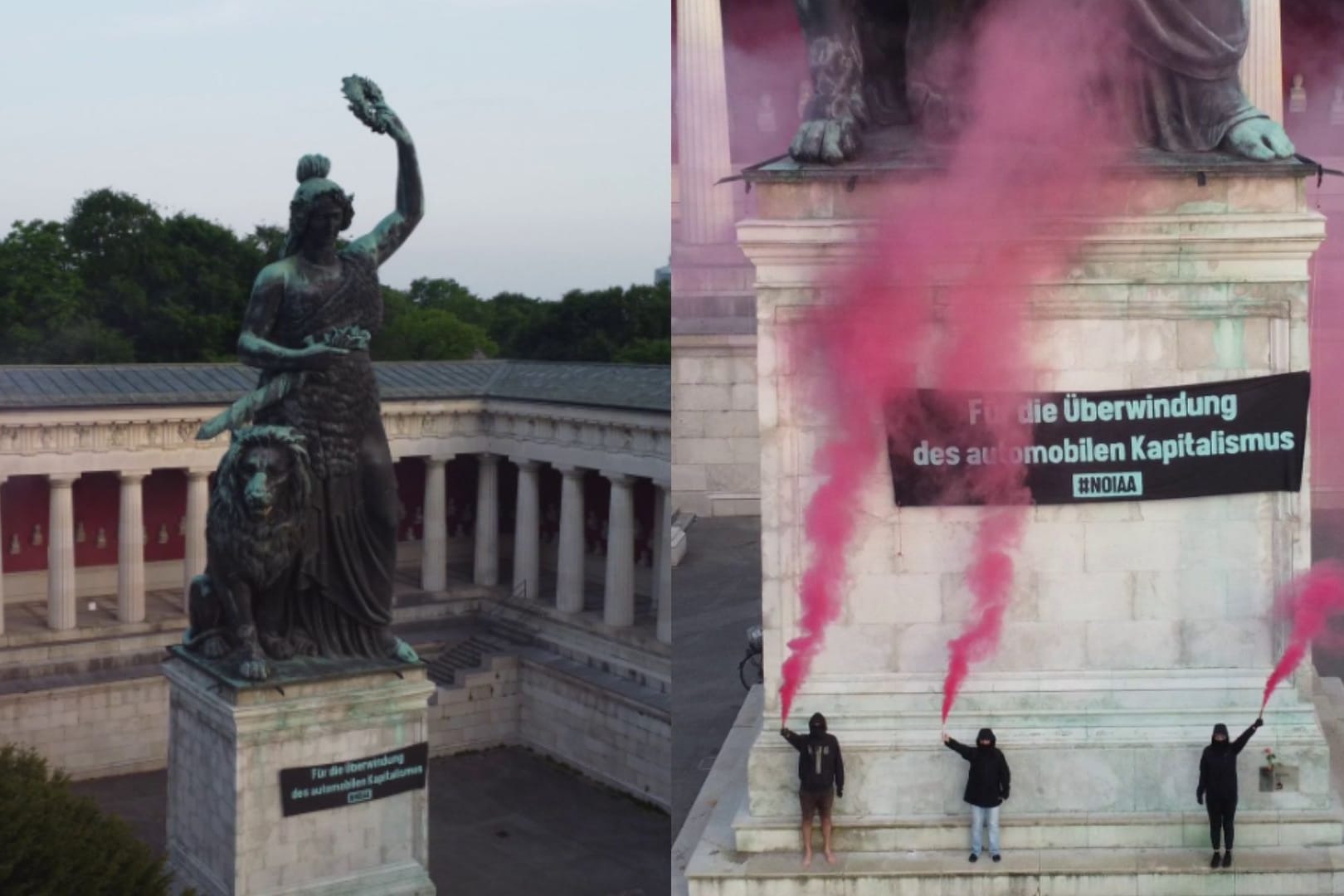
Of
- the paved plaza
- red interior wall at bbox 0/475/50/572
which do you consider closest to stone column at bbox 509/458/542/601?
red interior wall at bbox 0/475/50/572

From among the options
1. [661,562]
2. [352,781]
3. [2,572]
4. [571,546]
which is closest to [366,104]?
[352,781]

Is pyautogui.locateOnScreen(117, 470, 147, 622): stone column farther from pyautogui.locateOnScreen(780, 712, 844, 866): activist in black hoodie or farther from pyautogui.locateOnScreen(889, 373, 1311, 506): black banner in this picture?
pyautogui.locateOnScreen(889, 373, 1311, 506): black banner

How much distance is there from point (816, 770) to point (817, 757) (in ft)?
0.32

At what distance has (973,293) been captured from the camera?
1387 cm

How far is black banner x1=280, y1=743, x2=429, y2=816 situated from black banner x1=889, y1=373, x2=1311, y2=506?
7243 millimetres

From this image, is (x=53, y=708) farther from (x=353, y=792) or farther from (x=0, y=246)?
(x=0, y=246)

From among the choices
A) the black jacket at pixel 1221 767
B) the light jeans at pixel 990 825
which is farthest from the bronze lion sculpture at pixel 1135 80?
the light jeans at pixel 990 825

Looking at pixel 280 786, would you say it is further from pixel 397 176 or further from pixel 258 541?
pixel 397 176

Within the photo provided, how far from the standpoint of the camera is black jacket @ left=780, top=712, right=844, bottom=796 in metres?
13.7

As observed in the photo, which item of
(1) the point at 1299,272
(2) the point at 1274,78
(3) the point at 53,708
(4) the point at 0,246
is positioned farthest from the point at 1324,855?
(4) the point at 0,246

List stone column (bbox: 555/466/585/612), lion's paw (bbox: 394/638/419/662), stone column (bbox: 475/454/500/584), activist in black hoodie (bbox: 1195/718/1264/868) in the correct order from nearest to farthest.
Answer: activist in black hoodie (bbox: 1195/718/1264/868)
lion's paw (bbox: 394/638/419/662)
stone column (bbox: 555/466/585/612)
stone column (bbox: 475/454/500/584)

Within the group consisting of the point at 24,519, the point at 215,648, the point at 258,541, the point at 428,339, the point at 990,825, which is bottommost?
the point at 990,825

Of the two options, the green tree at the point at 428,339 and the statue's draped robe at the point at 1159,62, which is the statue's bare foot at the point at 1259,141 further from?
the green tree at the point at 428,339

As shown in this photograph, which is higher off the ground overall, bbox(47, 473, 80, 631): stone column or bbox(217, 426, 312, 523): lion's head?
bbox(217, 426, 312, 523): lion's head
